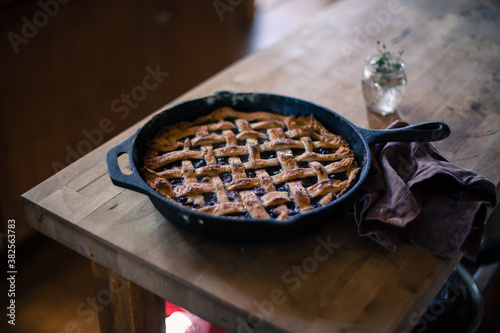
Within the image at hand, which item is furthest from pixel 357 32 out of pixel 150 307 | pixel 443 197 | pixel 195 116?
pixel 150 307

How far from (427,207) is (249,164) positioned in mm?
366

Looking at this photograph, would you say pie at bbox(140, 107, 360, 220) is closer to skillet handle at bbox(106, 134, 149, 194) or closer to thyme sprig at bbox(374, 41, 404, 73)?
skillet handle at bbox(106, 134, 149, 194)

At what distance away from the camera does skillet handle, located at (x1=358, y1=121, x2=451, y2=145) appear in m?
1.05

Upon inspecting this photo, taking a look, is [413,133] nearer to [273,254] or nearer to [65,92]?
[273,254]

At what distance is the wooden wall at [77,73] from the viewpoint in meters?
1.69

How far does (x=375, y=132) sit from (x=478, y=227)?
272mm

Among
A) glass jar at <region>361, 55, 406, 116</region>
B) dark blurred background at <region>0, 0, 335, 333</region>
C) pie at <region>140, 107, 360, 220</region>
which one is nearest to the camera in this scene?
pie at <region>140, 107, 360, 220</region>

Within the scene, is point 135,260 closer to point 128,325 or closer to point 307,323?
point 128,325

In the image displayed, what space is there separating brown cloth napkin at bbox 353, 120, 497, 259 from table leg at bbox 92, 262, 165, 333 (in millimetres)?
468

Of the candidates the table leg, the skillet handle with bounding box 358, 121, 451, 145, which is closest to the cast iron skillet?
the skillet handle with bounding box 358, 121, 451, 145

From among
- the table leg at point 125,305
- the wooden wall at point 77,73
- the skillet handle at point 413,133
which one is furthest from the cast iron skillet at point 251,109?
the wooden wall at point 77,73

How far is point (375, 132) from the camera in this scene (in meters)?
1.10

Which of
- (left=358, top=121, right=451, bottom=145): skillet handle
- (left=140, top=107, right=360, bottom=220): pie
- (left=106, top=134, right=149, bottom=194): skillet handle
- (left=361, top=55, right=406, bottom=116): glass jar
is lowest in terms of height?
(left=361, top=55, right=406, bottom=116): glass jar

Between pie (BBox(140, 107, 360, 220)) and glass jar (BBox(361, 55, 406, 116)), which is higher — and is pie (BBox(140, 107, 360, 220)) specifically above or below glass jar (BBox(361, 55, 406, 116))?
above
